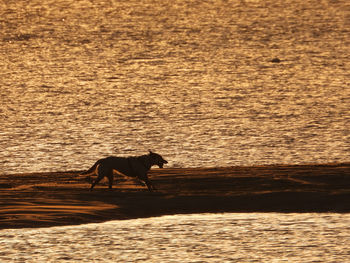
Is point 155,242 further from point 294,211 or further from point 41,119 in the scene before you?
point 41,119

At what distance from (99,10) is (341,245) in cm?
3234

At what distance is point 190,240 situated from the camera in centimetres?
1234

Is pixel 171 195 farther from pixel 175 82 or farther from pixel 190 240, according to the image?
pixel 175 82

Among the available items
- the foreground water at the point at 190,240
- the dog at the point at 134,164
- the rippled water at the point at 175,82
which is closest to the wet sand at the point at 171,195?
the dog at the point at 134,164

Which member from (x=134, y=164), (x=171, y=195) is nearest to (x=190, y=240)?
(x=134, y=164)

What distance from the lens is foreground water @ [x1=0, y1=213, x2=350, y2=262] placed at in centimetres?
1139

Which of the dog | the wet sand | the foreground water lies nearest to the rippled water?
the wet sand

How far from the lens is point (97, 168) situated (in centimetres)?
1517

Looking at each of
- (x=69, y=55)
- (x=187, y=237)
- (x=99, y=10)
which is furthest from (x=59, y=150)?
(x=99, y=10)

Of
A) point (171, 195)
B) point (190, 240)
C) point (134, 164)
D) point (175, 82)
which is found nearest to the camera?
point (190, 240)

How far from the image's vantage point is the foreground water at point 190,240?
11391mm

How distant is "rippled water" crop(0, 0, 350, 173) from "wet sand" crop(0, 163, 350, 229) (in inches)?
96.6

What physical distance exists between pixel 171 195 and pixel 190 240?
119 inches

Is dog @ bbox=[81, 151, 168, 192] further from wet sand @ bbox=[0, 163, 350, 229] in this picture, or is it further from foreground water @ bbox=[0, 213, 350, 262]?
foreground water @ bbox=[0, 213, 350, 262]
